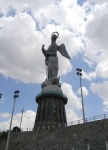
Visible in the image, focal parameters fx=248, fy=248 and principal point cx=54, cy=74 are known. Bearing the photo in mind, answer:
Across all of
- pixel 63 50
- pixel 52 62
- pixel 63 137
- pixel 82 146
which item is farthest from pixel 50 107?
pixel 82 146

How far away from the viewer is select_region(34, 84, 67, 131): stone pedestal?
195 ft

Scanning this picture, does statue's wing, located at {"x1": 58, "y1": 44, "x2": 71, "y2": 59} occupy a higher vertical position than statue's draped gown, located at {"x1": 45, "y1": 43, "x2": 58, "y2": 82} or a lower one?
higher

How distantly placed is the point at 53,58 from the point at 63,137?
32.4 meters

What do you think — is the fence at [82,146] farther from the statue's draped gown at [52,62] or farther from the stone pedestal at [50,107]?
the statue's draped gown at [52,62]

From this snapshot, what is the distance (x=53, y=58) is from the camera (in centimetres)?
6869

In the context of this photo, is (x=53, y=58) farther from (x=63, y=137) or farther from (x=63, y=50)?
(x=63, y=137)

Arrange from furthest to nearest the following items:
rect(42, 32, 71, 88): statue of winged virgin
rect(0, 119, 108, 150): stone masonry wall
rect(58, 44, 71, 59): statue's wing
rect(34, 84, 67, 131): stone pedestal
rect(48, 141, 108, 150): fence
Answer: rect(58, 44, 71, 59): statue's wing < rect(42, 32, 71, 88): statue of winged virgin < rect(34, 84, 67, 131): stone pedestal < rect(0, 119, 108, 150): stone masonry wall < rect(48, 141, 108, 150): fence

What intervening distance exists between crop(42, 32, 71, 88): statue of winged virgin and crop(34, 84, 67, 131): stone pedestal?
8.55 ft

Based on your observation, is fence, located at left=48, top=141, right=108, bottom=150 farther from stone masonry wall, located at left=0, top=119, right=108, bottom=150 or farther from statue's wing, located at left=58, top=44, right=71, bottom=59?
statue's wing, located at left=58, top=44, right=71, bottom=59

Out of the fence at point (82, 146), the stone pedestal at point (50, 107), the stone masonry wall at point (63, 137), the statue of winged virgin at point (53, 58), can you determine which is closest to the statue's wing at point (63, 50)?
the statue of winged virgin at point (53, 58)

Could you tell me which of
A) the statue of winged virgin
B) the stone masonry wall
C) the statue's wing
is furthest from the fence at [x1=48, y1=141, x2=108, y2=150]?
the statue's wing

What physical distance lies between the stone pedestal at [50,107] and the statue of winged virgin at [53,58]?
2.60 metres

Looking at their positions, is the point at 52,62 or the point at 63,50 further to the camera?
the point at 63,50

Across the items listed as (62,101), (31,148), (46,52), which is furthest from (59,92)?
(31,148)
